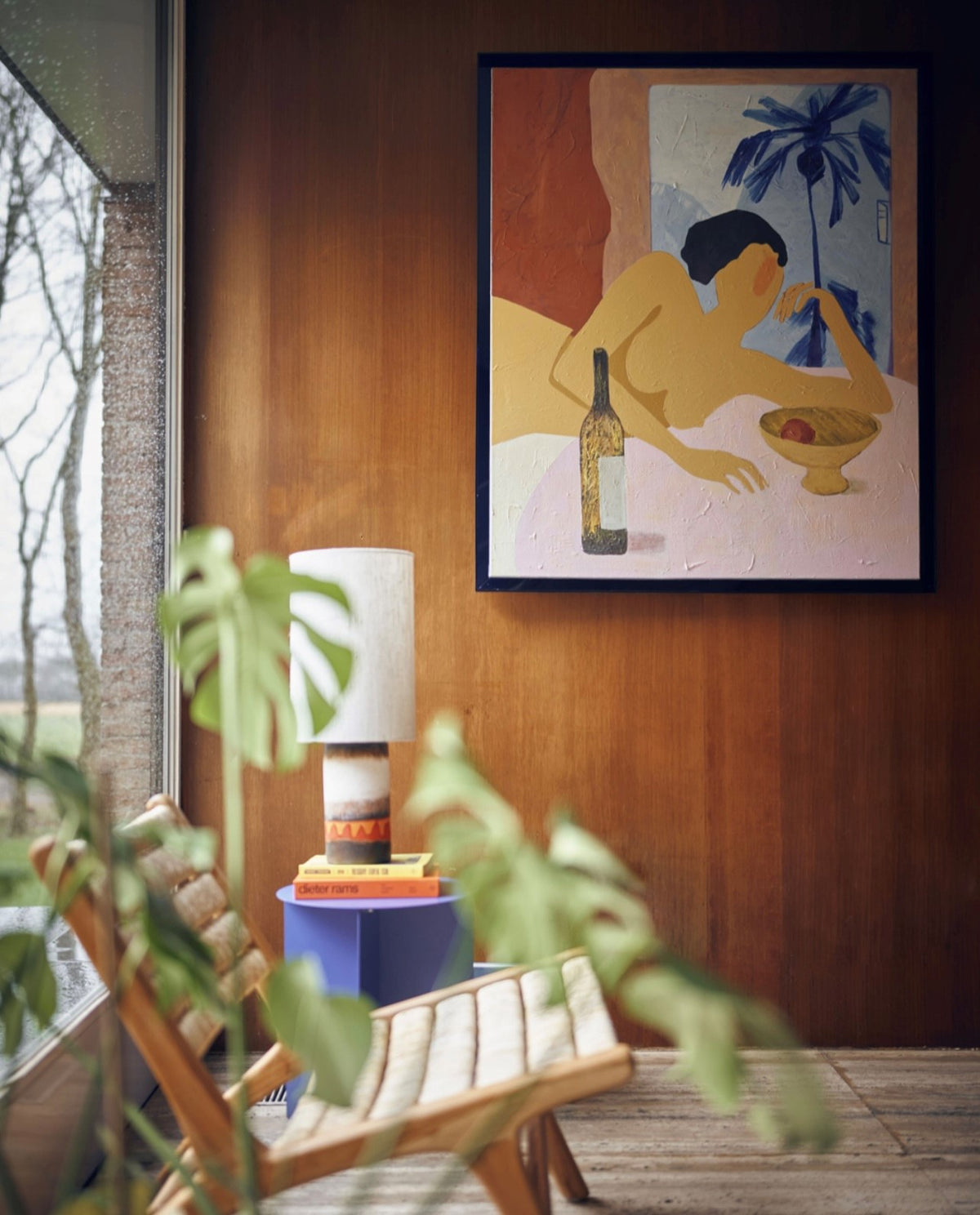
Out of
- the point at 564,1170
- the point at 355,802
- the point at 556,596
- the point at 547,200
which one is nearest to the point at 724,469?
the point at 556,596

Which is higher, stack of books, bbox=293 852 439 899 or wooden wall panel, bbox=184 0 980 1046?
wooden wall panel, bbox=184 0 980 1046

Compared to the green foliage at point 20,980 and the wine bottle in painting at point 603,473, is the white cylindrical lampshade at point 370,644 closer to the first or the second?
the wine bottle in painting at point 603,473

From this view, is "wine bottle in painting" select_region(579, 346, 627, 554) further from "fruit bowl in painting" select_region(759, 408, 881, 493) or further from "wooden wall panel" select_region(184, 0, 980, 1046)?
"fruit bowl in painting" select_region(759, 408, 881, 493)

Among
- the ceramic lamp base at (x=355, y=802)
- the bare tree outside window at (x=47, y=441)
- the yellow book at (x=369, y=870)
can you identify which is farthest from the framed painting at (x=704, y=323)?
the bare tree outside window at (x=47, y=441)

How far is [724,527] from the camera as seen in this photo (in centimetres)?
278

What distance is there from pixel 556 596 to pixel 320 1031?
2184 millimetres

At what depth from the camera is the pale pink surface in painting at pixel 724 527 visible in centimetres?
277

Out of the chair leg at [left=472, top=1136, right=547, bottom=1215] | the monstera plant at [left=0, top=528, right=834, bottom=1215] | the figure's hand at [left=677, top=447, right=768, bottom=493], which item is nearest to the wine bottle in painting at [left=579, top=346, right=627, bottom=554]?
the figure's hand at [left=677, top=447, right=768, bottom=493]

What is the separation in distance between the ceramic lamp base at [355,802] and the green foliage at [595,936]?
1.47m

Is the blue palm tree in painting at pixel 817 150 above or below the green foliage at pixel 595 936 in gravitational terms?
above

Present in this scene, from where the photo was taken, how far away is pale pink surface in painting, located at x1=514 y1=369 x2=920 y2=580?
9.09 feet

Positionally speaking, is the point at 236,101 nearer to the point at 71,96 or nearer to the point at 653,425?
the point at 71,96

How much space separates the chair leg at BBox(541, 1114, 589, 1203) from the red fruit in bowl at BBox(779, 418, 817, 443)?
1.73m

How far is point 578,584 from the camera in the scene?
2.77 meters
